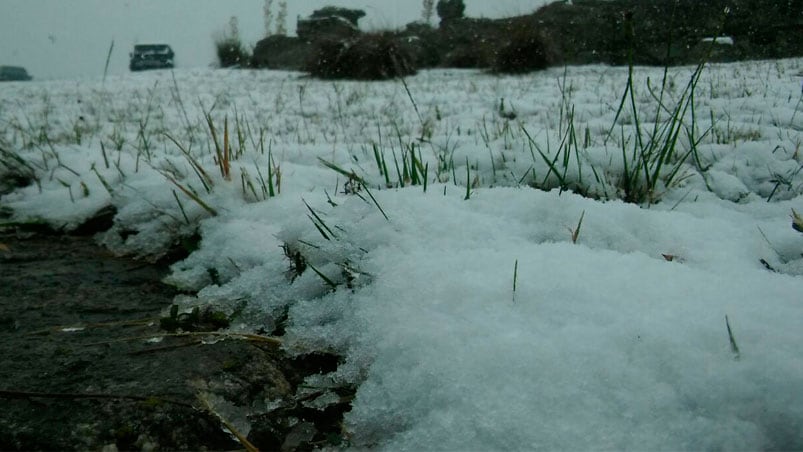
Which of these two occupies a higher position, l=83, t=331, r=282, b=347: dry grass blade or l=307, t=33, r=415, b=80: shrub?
l=307, t=33, r=415, b=80: shrub

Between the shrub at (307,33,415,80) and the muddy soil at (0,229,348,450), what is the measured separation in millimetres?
8240

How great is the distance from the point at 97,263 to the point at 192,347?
29.2 inches

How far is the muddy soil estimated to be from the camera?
646 millimetres

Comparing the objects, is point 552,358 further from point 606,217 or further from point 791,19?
point 791,19

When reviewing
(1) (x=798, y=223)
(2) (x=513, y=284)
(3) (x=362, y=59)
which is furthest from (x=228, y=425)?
(3) (x=362, y=59)

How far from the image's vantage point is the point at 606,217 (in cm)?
109

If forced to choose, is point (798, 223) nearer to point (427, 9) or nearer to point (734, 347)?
point (734, 347)

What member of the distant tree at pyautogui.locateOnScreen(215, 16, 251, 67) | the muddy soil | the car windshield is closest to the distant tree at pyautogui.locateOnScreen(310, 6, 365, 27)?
the distant tree at pyautogui.locateOnScreen(215, 16, 251, 67)

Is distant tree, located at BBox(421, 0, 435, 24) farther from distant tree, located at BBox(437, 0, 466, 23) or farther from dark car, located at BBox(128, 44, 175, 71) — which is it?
dark car, located at BBox(128, 44, 175, 71)

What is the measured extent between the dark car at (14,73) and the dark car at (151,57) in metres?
11.4

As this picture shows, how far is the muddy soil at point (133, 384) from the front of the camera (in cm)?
65

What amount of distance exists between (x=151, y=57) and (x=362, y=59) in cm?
1230

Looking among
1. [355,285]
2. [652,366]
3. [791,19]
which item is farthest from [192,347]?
[791,19]

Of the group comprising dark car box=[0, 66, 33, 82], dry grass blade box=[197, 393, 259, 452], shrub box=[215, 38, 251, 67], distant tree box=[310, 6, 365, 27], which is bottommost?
dry grass blade box=[197, 393, 259, 452]
